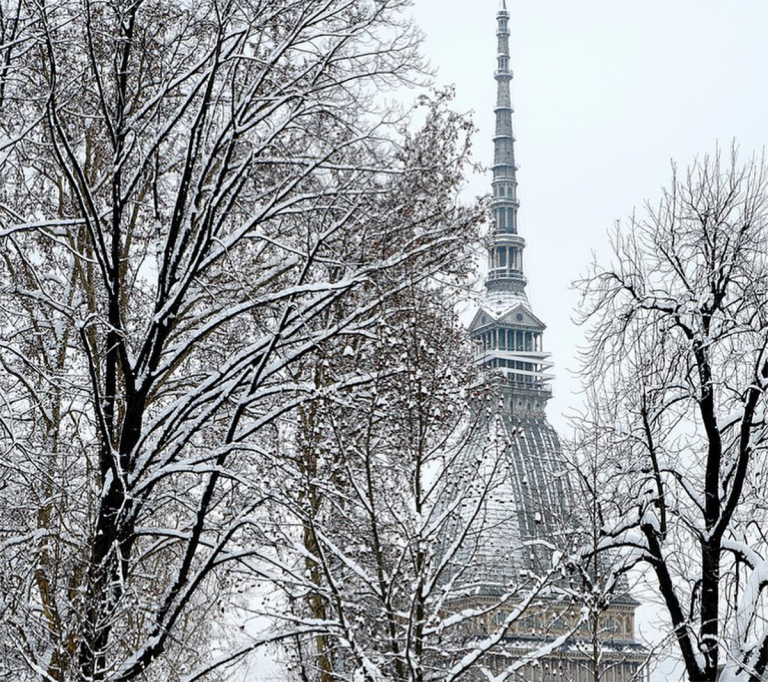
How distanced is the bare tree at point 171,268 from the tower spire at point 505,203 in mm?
126297

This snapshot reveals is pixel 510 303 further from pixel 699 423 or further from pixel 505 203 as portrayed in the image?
pixel 699 423

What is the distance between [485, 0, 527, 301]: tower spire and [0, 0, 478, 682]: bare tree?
12630 cm

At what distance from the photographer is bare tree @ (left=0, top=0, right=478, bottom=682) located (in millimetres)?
10922

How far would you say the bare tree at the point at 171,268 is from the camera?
10922mm

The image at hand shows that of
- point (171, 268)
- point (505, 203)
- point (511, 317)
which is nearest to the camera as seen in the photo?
point (171, 268)

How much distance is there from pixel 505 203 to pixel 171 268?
13556cm

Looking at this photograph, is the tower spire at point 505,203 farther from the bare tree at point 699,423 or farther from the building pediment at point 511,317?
the bare tree at point 699,423

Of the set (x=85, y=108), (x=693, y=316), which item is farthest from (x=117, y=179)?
(x=693, y=316)

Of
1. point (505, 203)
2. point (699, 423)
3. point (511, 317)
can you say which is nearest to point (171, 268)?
point (699, 423)

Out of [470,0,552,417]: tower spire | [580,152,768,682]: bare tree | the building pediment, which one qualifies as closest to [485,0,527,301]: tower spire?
[470,0,552,417]: tower spire

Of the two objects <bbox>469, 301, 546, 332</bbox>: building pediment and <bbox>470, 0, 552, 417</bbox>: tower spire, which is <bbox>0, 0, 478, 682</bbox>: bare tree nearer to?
<bbox>470, 0, 552, 417</bbox>: tower spire

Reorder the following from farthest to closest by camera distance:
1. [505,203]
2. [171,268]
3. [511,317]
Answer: [505,203]
[511,317]
[171,268]

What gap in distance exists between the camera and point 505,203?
145 m

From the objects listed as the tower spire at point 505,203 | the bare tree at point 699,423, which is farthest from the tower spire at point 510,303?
the bare tree at point 699,423
